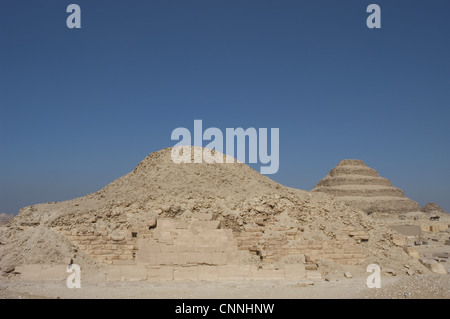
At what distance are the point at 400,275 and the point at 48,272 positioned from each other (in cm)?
1260

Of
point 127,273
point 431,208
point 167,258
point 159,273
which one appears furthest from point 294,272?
point 431,208

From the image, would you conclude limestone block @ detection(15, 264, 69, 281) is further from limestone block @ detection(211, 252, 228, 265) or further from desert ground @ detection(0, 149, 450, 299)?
limestone block @ detection(211, 252, 228, 265)

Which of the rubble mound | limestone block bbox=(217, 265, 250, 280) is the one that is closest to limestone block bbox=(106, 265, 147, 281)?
limestone block bbox=(217, 265, 250, 280)

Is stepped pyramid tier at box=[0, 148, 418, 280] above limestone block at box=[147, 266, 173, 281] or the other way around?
above

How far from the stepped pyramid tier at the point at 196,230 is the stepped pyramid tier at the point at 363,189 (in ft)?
140

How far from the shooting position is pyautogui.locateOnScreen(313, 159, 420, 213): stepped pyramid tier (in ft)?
203

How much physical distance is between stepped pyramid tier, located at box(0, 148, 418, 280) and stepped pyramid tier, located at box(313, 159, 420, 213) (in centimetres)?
4269

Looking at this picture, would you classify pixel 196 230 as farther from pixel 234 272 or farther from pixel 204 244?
pixel 234 272

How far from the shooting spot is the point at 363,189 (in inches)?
2514

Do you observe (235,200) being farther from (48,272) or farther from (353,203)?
(353,203)

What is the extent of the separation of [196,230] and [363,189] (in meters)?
52.8

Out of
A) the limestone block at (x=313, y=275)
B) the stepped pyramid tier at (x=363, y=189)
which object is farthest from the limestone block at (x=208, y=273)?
the stepped pyramid tier at (x=363, y=189)

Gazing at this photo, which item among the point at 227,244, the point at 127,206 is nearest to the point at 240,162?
the point at 127,206

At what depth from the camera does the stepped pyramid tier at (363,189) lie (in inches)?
2438
